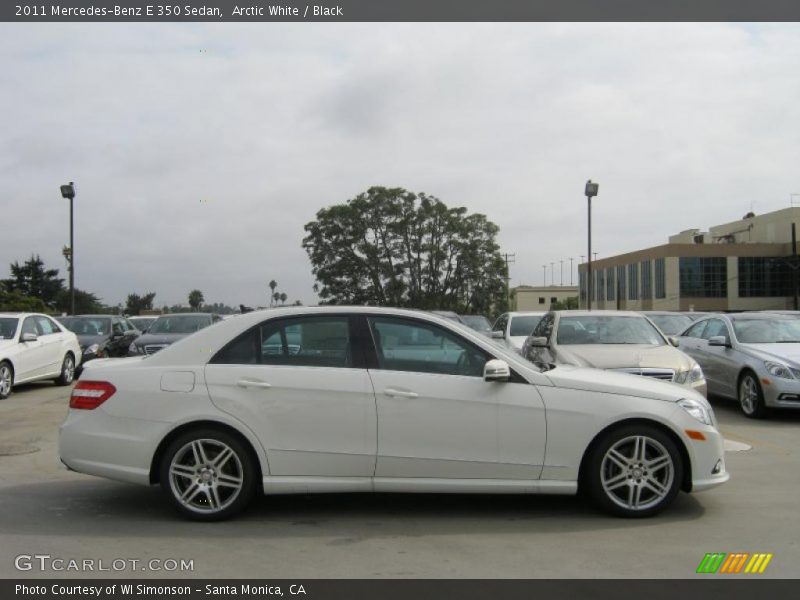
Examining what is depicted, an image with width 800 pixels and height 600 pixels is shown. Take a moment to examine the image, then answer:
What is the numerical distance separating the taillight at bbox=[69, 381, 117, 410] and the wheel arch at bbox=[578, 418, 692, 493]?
11.5 feet

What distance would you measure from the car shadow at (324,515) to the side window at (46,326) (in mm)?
10222

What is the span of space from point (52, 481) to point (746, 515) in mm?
5861

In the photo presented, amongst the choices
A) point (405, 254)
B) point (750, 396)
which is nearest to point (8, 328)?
point (750, 396)

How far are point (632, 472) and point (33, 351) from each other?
12974mm

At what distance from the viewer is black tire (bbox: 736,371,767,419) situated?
1128 cm

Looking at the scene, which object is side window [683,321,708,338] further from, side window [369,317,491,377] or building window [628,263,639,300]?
building window [628,263,639,300]

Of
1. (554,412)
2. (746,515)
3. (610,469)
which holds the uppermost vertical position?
(554,412)

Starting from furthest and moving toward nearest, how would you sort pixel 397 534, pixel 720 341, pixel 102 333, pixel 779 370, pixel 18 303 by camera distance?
1. pixel 18 303
2. pixel 102 333
3. pixel 720 341
4. pixel 779 370
5. pixel 397 534

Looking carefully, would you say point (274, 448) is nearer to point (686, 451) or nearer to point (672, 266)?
point (686, 451)

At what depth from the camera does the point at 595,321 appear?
11477 mm

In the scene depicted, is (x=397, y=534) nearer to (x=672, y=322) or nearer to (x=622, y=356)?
(x=622, y=356)

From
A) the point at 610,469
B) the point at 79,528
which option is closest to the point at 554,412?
the point at 610,469

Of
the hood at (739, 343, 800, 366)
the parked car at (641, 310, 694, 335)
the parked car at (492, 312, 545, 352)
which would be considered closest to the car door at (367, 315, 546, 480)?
the hood at (739, 343, 800, 366)

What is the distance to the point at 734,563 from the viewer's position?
4.84m
